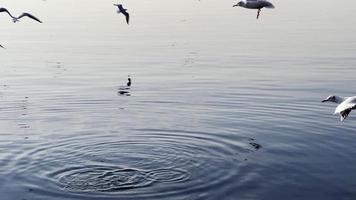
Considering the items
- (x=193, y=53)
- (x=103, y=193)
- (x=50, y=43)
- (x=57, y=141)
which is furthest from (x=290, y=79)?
(x=50, y=43)

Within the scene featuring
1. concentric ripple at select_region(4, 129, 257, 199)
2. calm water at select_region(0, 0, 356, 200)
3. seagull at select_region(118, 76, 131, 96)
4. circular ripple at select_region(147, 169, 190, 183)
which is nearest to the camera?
concentric ripple at select_region(4, 129, 257, 199)

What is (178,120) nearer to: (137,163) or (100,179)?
(137,163)

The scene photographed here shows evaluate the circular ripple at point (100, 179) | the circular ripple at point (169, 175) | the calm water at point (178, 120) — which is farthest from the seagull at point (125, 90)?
the circular ripple at point (169, 175)

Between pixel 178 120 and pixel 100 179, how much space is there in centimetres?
806

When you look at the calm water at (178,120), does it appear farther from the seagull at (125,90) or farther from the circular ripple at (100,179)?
the seagull at (125,90)

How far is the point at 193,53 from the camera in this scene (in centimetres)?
4553

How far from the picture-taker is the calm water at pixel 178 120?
16.3 meters

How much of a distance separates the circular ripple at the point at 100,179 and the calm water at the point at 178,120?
0.11 ft

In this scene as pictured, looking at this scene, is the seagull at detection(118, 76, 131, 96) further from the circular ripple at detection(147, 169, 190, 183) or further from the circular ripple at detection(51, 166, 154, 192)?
the circular ripple at detection(147, 169, 190, 183)

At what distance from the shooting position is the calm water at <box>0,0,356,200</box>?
53.4ft

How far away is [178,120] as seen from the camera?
24.2 meters

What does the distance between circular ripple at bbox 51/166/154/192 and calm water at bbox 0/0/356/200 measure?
0.11 feet

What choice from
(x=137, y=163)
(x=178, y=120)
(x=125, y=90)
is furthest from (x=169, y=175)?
(x=125, y=90)

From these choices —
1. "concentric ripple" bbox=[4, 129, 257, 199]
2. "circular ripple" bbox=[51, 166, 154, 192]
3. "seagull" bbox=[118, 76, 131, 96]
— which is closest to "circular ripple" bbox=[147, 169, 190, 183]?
"concentric ripple" bbox=[4, 129, 257, 199]
